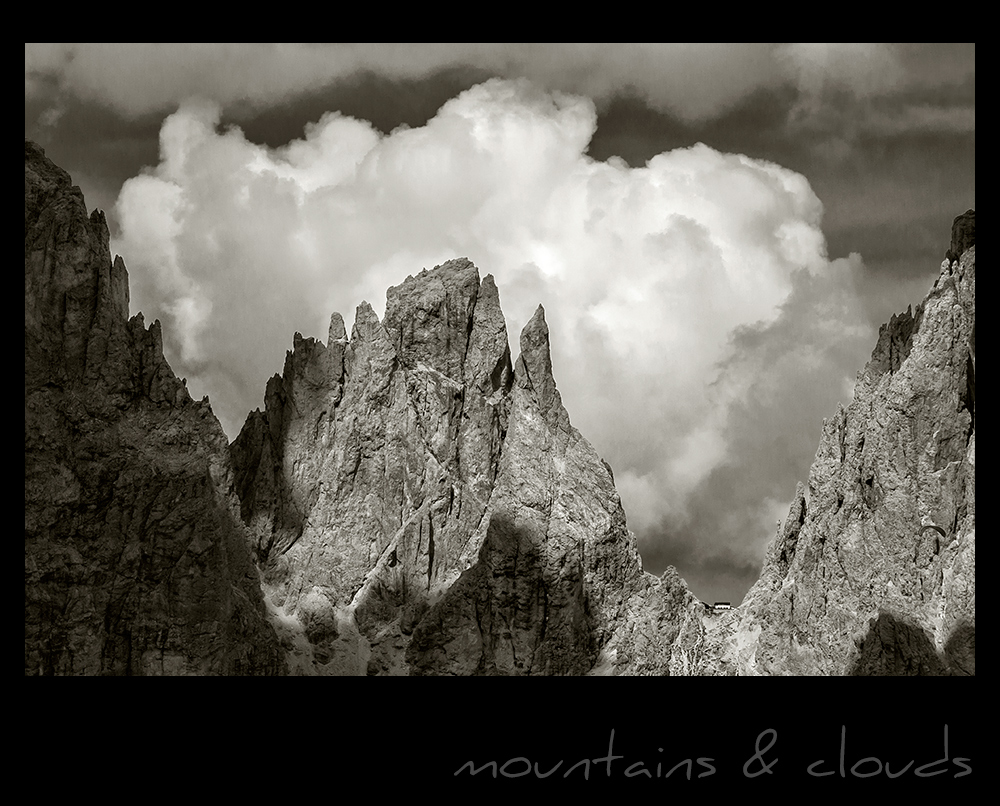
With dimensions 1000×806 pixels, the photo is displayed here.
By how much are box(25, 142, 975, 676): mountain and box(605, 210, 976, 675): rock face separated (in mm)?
256

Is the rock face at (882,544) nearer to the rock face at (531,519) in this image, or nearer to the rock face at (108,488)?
the rock face at (531,519)

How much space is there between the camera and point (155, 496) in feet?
414

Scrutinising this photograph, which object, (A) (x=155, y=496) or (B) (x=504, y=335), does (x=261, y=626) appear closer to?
(A) (x=155, y=496)

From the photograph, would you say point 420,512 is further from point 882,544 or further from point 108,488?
point 882,544

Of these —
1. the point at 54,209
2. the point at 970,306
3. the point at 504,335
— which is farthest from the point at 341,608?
the point at 970,306

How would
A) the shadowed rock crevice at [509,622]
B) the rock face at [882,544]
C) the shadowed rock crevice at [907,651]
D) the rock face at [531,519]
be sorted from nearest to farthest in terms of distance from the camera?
the shadowed rock crevice at [907,651] → the rock face at [882,544] → the rock face at [531,519] → the shadowed rock crevice at [509,622]

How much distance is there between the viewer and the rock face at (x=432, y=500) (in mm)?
136875

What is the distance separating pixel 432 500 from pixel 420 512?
1.86 m

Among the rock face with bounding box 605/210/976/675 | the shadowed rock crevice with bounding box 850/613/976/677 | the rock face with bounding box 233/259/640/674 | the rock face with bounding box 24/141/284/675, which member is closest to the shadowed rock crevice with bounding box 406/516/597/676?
the rock face with bounding box 233/259/640/674

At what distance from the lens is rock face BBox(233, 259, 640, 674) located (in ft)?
449

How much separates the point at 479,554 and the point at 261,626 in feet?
75.9

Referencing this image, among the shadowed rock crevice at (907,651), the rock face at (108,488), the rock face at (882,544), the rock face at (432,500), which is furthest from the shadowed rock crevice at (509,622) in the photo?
the shadowed rock crevice at (907,651)

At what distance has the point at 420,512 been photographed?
14475cm

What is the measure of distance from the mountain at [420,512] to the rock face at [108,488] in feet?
0.66
